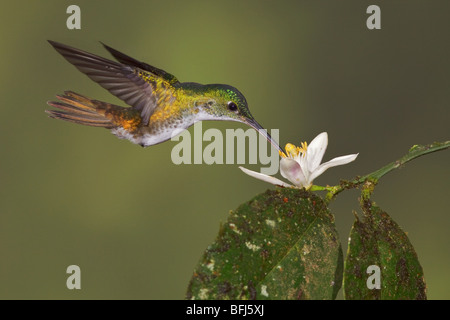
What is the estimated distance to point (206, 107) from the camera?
51 centimetres

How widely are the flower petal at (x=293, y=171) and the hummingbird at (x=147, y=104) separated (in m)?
0.07

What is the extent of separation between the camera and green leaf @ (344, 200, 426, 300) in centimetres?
31

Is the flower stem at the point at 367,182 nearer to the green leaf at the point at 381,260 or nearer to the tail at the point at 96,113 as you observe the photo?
the green leaf at the point at 381,260

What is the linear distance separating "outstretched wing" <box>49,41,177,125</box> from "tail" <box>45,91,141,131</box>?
0.06ft

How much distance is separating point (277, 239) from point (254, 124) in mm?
172

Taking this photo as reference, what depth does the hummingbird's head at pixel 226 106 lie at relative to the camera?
494mm

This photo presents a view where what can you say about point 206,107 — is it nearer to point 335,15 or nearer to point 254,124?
point 254,124

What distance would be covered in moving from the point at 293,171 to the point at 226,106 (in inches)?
4.6

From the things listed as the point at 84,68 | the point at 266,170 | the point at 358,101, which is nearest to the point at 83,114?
the point at 84,68

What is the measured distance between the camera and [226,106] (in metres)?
0.50

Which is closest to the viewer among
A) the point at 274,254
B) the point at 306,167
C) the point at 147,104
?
the point at 274,254

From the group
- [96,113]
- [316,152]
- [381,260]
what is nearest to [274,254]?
[381,260]

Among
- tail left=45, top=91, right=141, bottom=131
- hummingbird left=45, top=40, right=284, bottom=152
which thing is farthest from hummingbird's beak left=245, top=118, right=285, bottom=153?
tail left=45, top=91, right=141, bottom=131

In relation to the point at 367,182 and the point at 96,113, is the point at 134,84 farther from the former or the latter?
the point at 367,182
